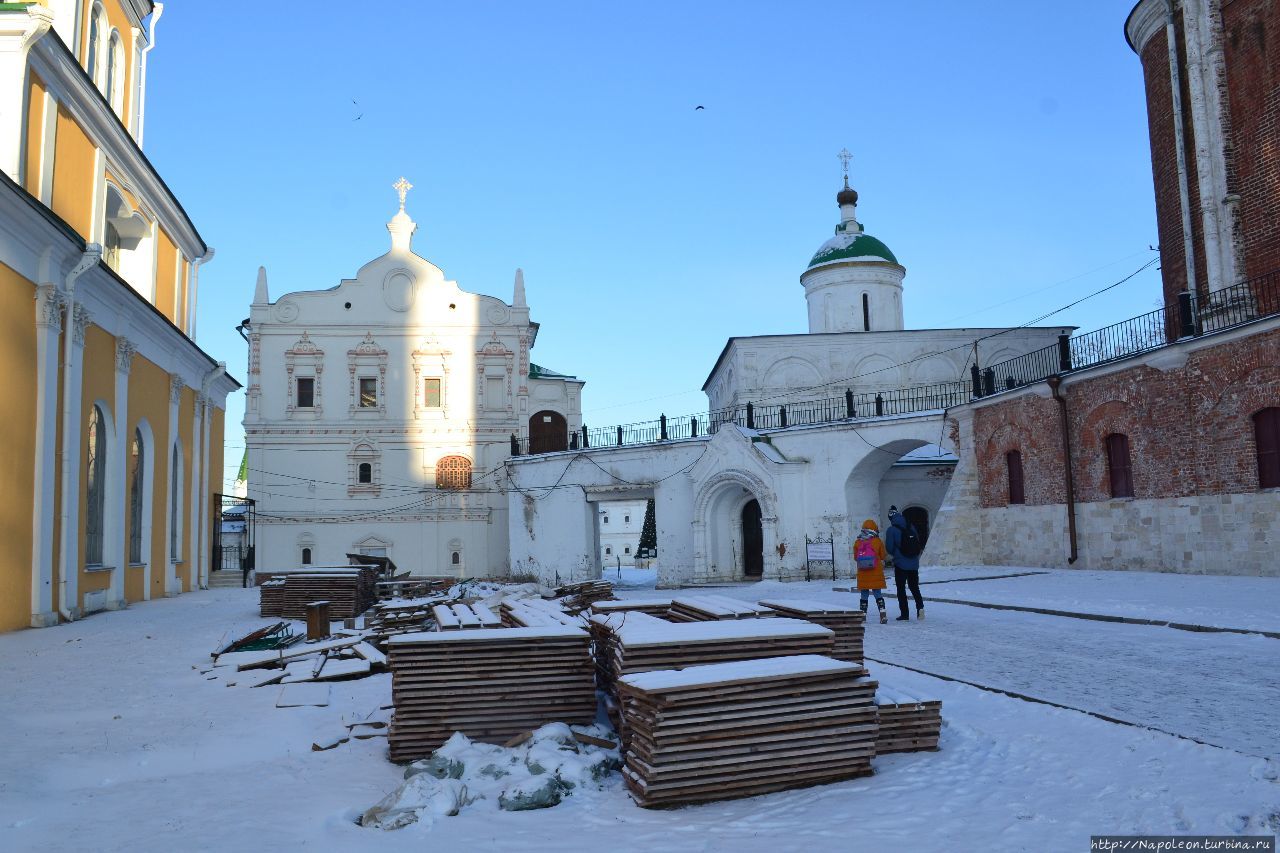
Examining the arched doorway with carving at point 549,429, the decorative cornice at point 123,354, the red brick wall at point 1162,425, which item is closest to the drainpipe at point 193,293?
the decorative cornice at point 123,354

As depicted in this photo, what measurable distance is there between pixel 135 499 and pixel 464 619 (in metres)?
14.9

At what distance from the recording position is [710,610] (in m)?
8.03

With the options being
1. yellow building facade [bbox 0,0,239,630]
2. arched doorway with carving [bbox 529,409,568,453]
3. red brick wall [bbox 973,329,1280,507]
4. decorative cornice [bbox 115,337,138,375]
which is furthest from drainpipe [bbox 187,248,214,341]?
red brick wall [bbox 973,329,1280,507]

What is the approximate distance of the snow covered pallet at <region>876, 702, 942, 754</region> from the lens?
5.79 m

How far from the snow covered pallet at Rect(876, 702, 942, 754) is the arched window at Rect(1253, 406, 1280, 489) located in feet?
43.0

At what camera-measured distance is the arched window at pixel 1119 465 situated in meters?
18.6

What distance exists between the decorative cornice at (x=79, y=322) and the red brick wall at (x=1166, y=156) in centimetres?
2307

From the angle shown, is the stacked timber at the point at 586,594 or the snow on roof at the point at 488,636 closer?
the snow on roof at the point at 488,636

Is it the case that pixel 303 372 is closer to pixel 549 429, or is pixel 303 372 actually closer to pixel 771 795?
pixel 549 429

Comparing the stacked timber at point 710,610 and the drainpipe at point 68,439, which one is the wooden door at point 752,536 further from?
the stacked timber at point 710,610

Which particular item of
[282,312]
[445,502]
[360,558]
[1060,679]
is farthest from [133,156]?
[1060,679]

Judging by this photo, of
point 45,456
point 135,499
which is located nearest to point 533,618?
point 45,456

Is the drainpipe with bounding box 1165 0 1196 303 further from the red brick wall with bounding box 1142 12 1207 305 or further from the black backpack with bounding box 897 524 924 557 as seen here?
the black backpack with bounding box 897 524 924 557

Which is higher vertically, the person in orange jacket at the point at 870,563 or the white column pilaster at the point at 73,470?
the white column pilaster at the point at 73,470
